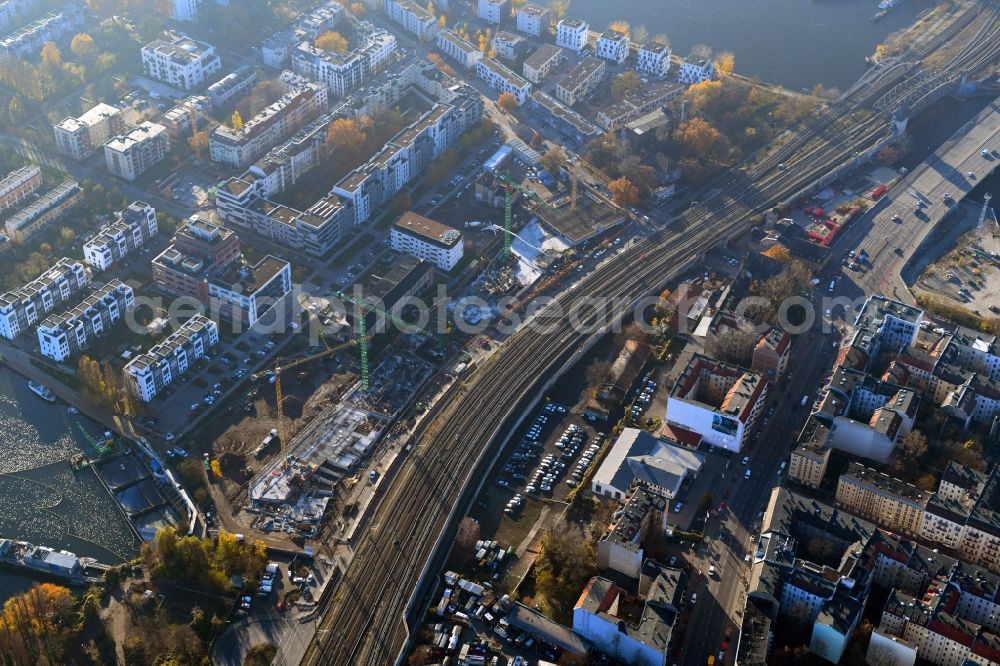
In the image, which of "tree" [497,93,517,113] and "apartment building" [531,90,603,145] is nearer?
"apartment building" [531,90,603,145]

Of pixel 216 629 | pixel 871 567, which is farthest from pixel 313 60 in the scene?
pixel 871 567

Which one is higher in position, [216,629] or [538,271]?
[538,271]

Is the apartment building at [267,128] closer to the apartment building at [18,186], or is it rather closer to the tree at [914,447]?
the apartment building at [18,186]

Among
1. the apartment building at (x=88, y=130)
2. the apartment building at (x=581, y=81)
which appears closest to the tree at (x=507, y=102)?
the apartment building at (x=581, y=81)

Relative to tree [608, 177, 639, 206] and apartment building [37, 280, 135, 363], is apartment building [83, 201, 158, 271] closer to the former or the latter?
apartment building [37, 280, 135, 363]

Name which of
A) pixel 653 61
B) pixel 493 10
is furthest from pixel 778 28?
pixel 493 10

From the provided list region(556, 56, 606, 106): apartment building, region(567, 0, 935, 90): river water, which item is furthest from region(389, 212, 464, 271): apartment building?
region(567, 0, 935, 90): river water

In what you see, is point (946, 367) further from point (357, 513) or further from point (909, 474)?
point (357, 513)
